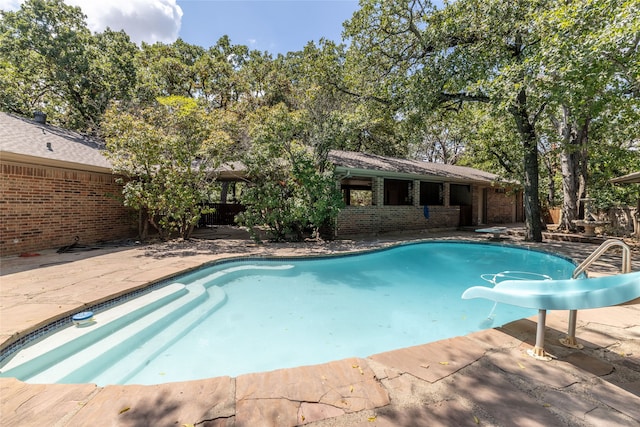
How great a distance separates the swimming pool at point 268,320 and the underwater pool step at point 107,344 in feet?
0.04

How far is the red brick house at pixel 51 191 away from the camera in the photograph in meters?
7.45

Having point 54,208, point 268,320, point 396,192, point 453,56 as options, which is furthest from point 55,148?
point 396,192

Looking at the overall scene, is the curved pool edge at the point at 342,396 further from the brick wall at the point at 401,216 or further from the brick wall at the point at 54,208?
the brick wall at the point at 401,216

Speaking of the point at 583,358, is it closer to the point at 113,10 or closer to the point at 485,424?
the point at 485,424

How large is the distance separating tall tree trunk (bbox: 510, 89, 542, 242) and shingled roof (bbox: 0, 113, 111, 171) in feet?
45.4

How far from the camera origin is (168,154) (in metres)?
9.64

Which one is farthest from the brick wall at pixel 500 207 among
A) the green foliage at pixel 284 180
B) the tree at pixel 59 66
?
the tree at pixel 59 66

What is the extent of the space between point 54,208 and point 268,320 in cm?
782

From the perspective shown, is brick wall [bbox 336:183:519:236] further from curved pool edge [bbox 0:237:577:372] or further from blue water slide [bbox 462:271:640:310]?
blue water slide [bbox 462:271:640:310]

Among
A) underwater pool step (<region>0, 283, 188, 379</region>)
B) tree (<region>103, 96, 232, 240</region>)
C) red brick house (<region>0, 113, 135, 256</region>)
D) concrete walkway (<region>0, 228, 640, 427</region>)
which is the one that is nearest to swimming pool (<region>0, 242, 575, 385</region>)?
underwater pool step (<region>0, 283, 188, 379</region>)

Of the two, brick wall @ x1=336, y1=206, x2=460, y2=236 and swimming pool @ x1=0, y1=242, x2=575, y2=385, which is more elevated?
brick wall @ x1=336, y1=206, x2=460, y2=236

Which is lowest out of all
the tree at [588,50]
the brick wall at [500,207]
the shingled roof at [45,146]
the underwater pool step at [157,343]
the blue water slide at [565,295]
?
the underwater pool step at [157,343]

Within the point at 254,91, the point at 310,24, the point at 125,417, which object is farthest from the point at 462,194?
the point at 125,417

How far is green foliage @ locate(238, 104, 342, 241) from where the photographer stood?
958cm
